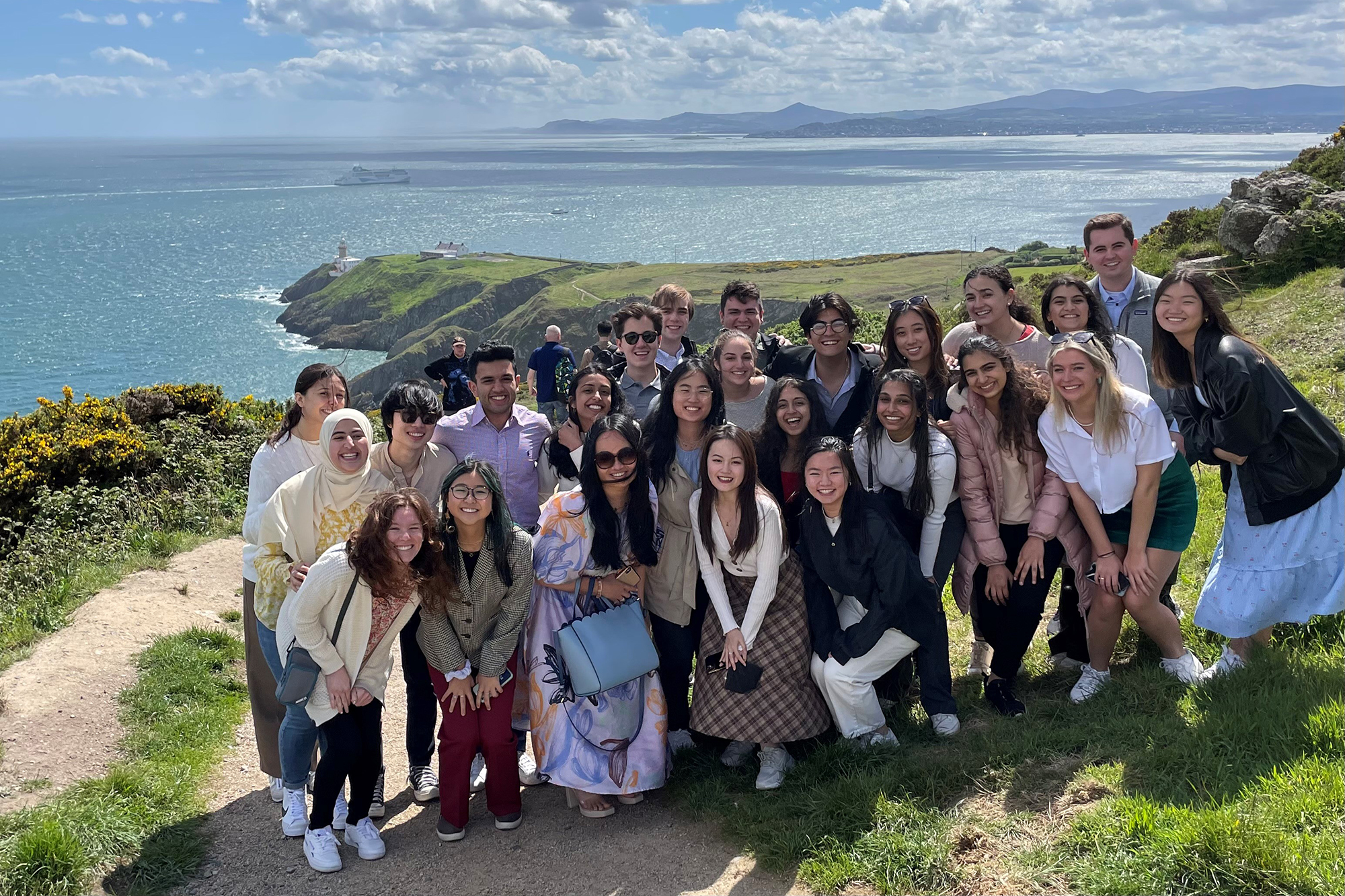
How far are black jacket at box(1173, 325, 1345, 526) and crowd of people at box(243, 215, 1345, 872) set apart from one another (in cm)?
1

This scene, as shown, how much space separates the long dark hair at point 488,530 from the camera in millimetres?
4656

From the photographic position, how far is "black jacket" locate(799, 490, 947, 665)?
491cm

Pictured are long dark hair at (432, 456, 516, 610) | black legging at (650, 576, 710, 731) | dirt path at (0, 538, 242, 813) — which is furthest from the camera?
dirt path at (0, 538, 242, 813)

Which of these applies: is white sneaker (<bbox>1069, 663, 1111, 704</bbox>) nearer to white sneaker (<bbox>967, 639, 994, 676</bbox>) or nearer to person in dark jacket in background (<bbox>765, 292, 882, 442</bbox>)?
white sneaker (<bbox>967, 639, 994, 676</bbox>)

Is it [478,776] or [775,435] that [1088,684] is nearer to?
[775,435]

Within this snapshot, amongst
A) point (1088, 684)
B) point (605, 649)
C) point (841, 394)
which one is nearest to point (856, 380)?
point (841, 394)

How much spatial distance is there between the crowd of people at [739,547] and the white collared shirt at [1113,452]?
0.04 ft

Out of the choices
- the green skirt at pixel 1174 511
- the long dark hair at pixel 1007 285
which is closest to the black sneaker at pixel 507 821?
the green skirt at pixel 1174 511

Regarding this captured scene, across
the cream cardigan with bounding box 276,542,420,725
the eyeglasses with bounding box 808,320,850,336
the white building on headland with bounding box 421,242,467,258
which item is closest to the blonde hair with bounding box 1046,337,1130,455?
the eyeglasses with bounding box 808,320,850,336

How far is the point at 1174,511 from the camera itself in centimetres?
496

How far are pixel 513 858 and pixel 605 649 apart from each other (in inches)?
41.9

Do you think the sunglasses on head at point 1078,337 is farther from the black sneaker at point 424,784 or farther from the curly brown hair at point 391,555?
the black sneaker at point 424,784

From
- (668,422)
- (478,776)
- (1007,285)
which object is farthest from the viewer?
(1007,285)

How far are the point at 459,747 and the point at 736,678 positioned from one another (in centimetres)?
138
